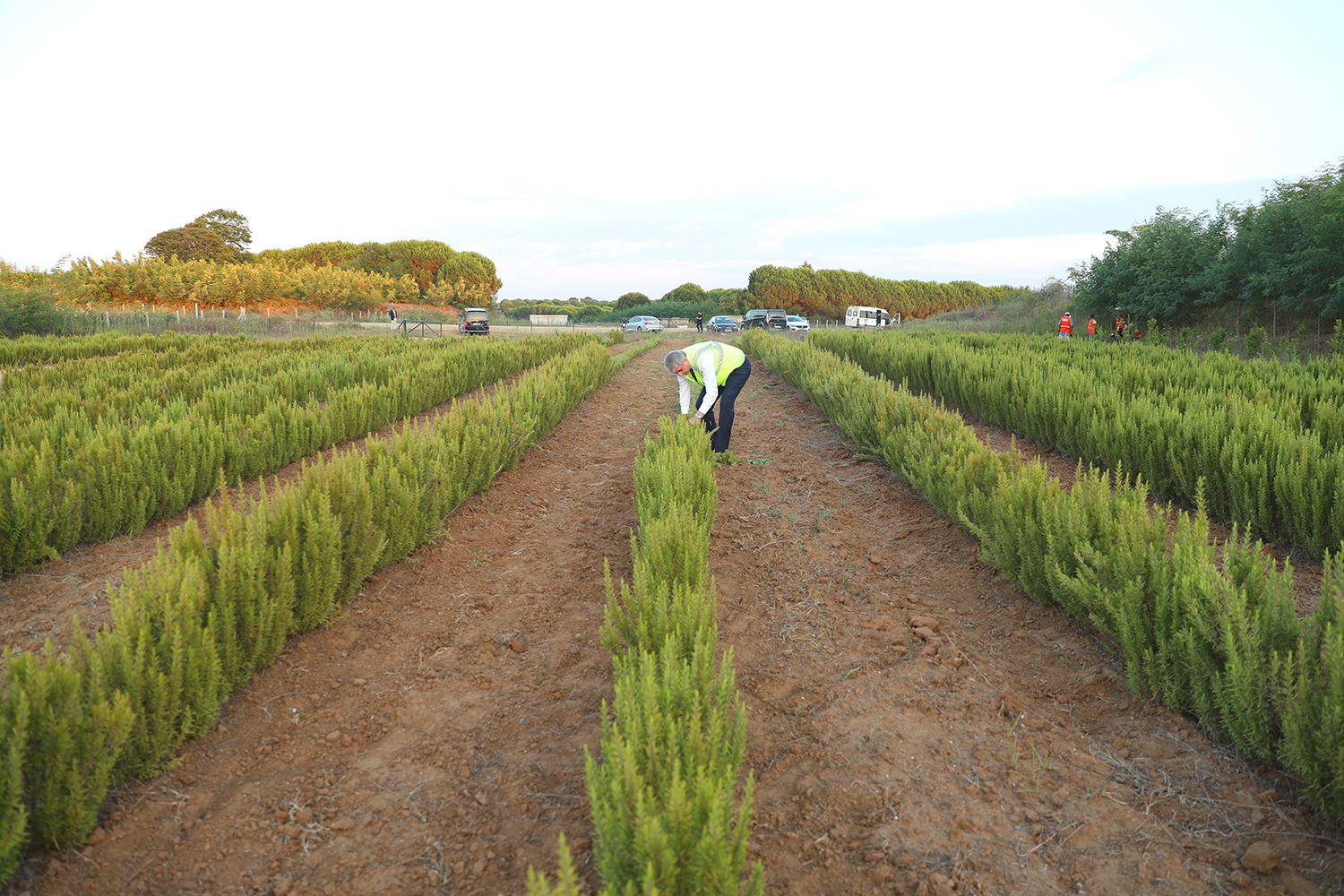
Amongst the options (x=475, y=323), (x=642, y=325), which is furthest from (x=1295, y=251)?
(x=642, y=325)

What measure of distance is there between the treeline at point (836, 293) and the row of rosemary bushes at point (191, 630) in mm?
66841

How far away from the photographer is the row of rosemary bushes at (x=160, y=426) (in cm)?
453

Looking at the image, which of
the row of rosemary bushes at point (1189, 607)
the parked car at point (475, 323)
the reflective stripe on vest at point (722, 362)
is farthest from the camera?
the parked car at point (475, 323)

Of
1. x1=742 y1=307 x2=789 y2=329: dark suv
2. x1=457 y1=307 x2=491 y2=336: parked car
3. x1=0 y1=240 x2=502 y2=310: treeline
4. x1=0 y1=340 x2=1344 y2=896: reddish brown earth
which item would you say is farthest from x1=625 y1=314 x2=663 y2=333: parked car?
x1=0 y1=340 x2=1344 y2=896: reddish brown earth

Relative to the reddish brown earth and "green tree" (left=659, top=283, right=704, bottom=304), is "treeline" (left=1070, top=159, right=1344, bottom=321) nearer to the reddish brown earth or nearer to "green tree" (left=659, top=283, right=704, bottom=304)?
the reddish brown earth

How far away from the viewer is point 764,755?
9.04ft

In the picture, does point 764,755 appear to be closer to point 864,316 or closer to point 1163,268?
point 1163,268

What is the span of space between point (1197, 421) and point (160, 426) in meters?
A: 8.02

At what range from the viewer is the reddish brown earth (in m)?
2.19

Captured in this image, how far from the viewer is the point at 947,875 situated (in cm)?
215

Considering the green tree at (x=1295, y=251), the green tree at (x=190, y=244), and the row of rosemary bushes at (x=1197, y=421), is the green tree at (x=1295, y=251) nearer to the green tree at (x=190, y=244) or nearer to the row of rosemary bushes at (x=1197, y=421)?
the row of rosemary bushes at (x=1197, y=421)

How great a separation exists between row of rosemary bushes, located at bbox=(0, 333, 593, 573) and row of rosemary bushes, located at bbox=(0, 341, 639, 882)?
0.77 meters

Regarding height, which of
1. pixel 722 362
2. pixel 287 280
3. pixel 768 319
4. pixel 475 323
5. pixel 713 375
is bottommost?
pixel 713 375

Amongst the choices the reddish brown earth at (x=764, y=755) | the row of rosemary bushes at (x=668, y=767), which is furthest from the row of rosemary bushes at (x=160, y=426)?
the row of rosemary bushes at (x=668, y=767)
